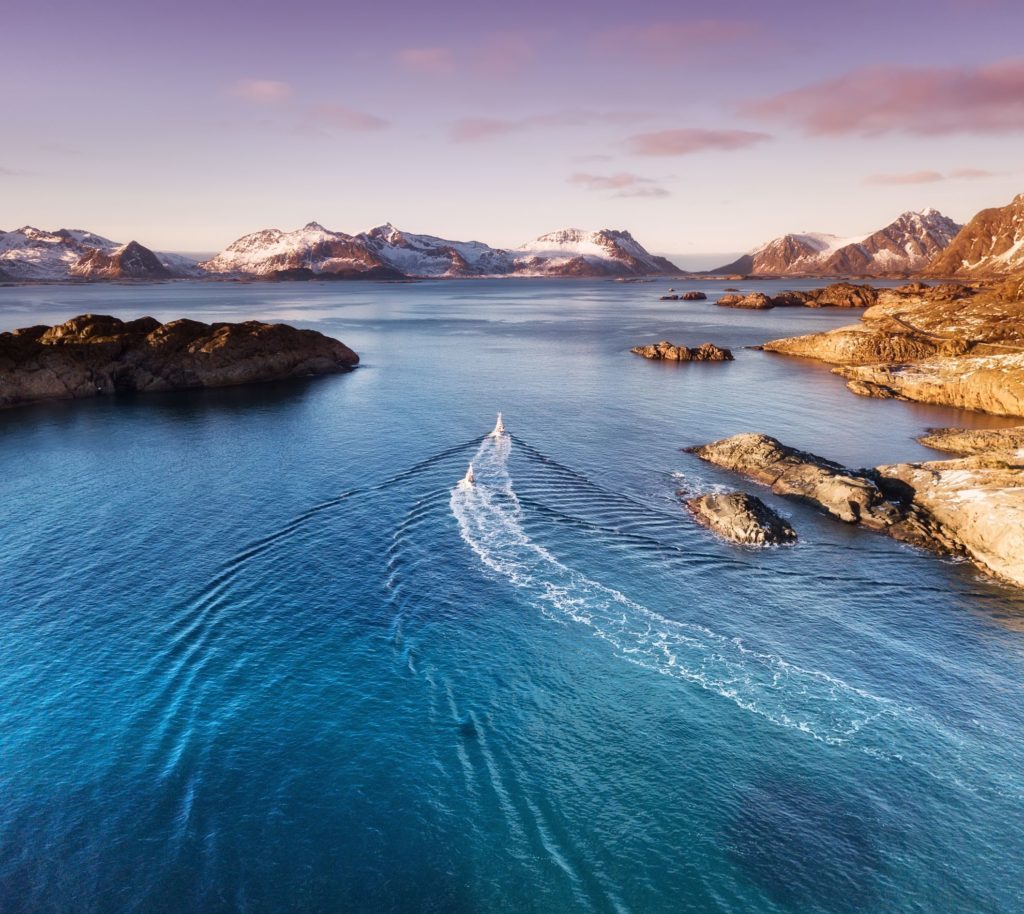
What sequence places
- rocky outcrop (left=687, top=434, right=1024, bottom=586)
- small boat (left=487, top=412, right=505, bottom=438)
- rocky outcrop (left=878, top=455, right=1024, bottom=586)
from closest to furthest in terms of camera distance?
rocky outcrop (left=878, top=455, right=1024, bottom=586) → rocky outcrop (left=687, top=434, right=1024, bottom=586) → small boat (left=487, top=412, right=505, bottom=438)

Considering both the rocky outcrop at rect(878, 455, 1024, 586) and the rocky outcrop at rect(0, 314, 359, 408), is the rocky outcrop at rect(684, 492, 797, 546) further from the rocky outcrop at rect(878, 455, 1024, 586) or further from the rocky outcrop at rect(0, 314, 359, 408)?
the rocky outcrop at rect(0, 314, 359, 408)

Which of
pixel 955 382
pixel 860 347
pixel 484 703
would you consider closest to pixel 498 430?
pixel 484 703

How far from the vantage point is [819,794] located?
26047 millimetres

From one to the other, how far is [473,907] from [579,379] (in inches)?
3763

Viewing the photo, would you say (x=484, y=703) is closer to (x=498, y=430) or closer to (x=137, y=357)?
(x=498, y=430)

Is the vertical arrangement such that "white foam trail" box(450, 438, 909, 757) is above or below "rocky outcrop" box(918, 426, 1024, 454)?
below

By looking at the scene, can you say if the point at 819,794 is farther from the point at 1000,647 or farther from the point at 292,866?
the point at 292,866

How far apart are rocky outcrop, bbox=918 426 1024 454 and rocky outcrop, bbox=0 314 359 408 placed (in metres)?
93.6

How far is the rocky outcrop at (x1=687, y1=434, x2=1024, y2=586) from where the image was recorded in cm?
4456

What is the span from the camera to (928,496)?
169 feet

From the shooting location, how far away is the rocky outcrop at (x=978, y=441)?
6394 cm

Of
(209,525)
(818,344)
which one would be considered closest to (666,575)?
(209,525)

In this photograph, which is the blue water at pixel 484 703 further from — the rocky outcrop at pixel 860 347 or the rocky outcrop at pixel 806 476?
the rocky outcrop at pixel 860 347

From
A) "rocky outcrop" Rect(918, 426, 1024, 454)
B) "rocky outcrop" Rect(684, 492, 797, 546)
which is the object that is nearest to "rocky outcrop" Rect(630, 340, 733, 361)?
"rocky outcrop" Rect(918, 426, 1024, 454)
